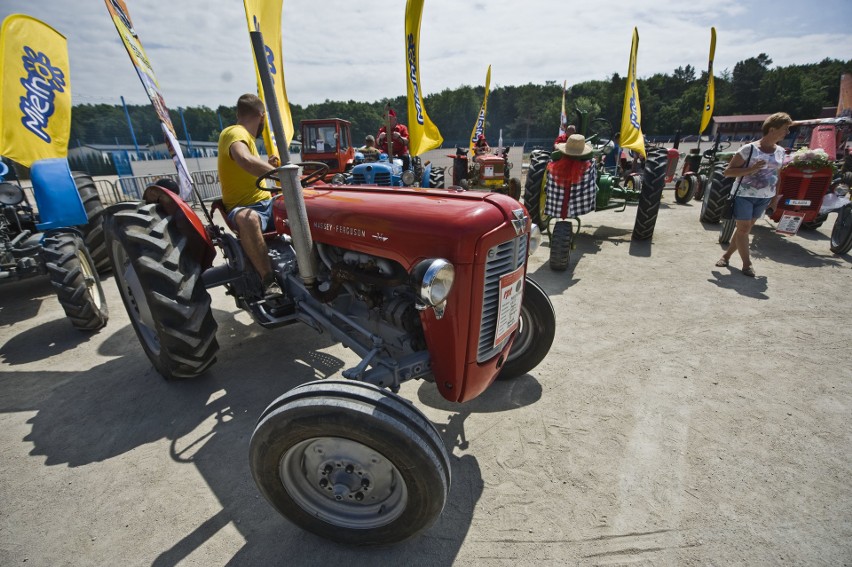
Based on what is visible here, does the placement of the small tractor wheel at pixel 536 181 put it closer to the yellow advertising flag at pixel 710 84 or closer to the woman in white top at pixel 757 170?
the woman in white top at pixel 757 170

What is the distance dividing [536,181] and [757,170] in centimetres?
278

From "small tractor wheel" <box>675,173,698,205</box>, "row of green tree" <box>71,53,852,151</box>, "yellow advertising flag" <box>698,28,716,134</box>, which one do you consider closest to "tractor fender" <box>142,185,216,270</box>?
"small tractor wheel" <box>675,173,698,205</box>

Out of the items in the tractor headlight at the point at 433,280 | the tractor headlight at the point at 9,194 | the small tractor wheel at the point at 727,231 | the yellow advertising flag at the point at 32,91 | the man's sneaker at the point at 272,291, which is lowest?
the man's sneaker at the point at 272,291

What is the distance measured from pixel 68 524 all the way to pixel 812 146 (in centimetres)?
1142

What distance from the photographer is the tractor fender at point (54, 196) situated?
3.85 m

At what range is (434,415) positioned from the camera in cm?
257

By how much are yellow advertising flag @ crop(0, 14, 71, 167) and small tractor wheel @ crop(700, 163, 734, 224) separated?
9767 millimetres

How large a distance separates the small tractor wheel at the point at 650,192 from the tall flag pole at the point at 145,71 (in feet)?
20.7

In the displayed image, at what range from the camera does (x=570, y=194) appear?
548 cm

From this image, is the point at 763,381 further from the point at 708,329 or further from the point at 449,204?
the point at 449,204

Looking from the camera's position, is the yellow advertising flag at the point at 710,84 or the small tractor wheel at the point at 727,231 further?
the yellow advertising flag at the point at 710,84

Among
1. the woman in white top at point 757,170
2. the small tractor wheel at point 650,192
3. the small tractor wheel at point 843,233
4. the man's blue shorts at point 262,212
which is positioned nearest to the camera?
the man's blue shorts at point 262,212

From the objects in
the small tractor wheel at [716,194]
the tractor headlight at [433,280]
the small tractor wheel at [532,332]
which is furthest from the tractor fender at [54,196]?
the small tractor wheel at [716,194]

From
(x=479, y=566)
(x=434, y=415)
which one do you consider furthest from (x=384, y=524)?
(x=434, y=415)
